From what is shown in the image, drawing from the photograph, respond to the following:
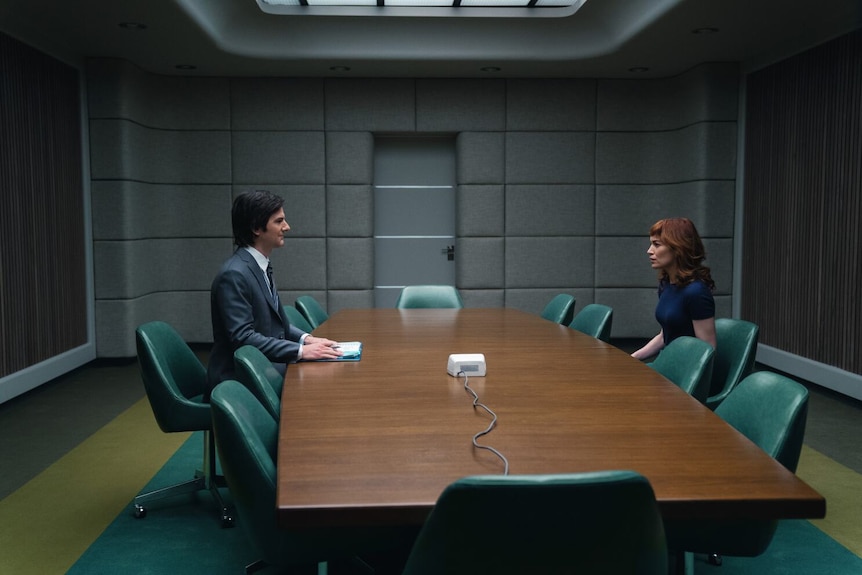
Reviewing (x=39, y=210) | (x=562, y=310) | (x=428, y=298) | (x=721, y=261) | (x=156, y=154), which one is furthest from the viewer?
(x=156, y=154)

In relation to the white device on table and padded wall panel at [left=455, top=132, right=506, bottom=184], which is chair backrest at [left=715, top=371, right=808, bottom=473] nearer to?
the white device on table

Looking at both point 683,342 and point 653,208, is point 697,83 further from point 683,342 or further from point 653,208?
point 683,342

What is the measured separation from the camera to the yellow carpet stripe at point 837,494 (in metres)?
2.88

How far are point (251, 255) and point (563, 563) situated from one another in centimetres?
220

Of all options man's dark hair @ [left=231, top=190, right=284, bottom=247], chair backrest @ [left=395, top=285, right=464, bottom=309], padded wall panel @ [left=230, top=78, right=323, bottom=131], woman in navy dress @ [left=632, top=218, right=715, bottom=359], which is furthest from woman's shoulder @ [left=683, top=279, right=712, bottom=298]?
padded wall panel @ [left=230, top=78, right=323, bottom=131]

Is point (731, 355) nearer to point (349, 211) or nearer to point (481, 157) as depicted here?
point (481, 157)

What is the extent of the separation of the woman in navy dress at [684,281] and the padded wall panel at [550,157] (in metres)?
4.28

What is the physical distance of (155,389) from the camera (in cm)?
290

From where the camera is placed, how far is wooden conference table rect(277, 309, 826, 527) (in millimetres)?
1306

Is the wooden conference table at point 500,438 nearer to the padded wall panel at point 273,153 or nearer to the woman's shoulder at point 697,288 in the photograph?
the woman's shoulder at point 697,288

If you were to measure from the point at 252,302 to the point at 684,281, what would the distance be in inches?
74.8

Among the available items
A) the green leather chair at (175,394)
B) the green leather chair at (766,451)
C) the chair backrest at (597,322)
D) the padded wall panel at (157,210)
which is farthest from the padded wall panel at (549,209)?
the green leather chair at (766,451)

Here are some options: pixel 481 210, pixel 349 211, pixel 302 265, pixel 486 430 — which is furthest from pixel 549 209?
pixel 486 430

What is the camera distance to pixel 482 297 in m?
7.54
